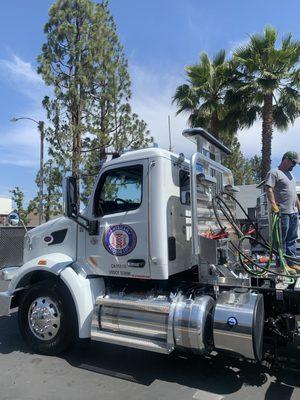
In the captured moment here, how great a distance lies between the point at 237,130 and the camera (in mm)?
20891

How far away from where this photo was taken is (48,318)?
5621mm

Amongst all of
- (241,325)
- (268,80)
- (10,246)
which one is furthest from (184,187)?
(268,80)

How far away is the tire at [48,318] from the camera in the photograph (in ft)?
18.1

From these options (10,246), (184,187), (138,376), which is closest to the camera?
(138,376)

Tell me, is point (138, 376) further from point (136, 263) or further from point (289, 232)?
point (289, 232)

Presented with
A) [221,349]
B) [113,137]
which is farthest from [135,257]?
[113,137]

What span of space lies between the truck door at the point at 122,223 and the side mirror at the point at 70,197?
0.38m

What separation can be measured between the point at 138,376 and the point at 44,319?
147 cm

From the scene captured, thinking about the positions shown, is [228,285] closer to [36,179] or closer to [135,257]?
[135,257]

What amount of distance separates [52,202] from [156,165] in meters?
13.9

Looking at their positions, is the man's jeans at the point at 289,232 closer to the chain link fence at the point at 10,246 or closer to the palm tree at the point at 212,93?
the chain link fence at the point at 10,246

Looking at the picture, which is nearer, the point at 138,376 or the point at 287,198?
the point at 138,376

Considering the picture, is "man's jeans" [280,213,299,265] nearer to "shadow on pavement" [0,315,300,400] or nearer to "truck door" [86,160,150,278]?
"shadow on pavement" [0,315,300,400]

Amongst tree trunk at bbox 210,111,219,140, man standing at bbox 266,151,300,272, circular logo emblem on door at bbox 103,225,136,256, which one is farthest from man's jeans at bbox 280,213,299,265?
tree trunk at bbox 210,111,219,140
